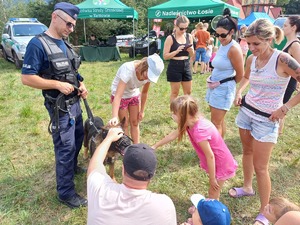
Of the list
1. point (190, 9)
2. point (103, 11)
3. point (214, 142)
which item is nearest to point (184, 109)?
point (214, 142)

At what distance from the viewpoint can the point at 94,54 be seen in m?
12.8

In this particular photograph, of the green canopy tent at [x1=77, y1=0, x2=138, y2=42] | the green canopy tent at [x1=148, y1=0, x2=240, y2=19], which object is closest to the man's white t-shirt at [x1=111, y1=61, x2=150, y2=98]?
the green canopy tent at [x1=148, y1=0, x2=240, y2=19]

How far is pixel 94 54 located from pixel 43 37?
11.0m

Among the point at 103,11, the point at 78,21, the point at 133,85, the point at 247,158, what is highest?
the point at 103,11

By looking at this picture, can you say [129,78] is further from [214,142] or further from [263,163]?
[263,163]

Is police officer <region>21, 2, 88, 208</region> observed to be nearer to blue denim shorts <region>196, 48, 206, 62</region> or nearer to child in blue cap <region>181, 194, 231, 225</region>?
child in blue cap <region>181, 194, 231, 225</region>

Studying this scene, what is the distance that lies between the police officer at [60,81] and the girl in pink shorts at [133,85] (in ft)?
1.34

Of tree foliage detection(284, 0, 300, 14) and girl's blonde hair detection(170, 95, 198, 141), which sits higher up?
tree foliage detection(284, 0, 300, 14)

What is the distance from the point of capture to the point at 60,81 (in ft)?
7.70

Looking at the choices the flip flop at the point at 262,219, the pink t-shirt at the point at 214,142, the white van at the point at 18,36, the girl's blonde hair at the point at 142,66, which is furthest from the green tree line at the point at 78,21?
the flip flop at the point at 262,219

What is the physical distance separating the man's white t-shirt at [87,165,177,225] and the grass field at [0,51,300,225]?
1.35m

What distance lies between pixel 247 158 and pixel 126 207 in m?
1.84

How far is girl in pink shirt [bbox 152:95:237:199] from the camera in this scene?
217 cm

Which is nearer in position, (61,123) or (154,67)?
(61,123)
